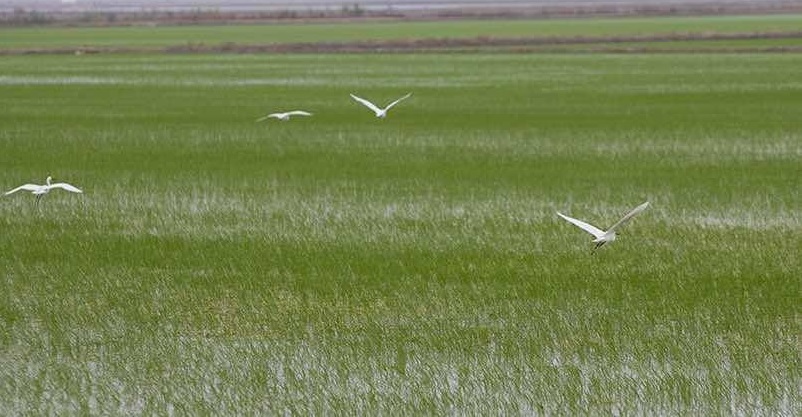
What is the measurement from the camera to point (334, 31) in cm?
7556

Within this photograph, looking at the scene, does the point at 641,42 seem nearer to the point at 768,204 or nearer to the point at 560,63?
the point at 560,63

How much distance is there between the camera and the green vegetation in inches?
A: 2574

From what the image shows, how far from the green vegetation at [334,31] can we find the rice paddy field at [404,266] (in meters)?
34.7

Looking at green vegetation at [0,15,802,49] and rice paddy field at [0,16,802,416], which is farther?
green vegetation at [0,15,802,49]

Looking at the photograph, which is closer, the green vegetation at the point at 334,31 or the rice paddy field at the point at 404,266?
the rice paddy field at the point at 404,266

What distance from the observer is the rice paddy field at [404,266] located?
9359 millimetres

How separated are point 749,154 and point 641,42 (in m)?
38.0

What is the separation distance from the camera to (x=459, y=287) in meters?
12.2

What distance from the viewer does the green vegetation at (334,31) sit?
214 feet

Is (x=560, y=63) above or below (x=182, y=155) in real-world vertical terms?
below

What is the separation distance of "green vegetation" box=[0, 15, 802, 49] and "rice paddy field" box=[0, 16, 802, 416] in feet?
114

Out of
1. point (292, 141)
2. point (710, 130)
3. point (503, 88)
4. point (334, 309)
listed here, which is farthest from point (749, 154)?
point (503, 88)

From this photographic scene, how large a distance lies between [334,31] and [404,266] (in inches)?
2487

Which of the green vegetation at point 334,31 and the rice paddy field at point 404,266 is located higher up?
the rice paddy field at point 404,266
